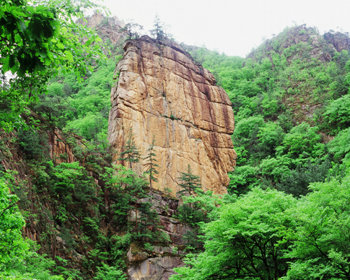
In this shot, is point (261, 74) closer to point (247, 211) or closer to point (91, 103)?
point (91, 103)

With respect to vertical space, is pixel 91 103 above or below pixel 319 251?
above

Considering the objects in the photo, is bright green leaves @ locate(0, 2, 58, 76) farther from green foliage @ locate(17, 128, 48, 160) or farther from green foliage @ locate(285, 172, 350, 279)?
green foliage @ locate(17, 128, 48, 160)

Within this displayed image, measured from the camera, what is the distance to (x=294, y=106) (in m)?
42.2

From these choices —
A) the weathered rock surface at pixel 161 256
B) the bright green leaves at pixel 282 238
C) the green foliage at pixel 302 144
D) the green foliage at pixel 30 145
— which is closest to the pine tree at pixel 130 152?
the weathered rock surface at pixel 161 256

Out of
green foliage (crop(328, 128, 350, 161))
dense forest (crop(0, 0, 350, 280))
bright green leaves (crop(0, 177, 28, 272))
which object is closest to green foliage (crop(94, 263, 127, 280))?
dense forest (crop(0, 0, 350, 280))

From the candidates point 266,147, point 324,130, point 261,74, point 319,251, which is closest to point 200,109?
point 266,147

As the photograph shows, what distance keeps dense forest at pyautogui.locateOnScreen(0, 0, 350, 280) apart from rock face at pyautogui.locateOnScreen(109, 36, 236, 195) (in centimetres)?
228

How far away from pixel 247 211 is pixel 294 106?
114 ft

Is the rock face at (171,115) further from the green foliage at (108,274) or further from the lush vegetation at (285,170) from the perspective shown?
the green foliage at (108,274)

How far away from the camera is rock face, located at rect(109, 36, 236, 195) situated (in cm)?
2928

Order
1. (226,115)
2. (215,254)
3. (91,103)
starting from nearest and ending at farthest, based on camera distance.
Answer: (215,254) → (226,115) → (91,103)

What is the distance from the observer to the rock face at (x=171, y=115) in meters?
29.3

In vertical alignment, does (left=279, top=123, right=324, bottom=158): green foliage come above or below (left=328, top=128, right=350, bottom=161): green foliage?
above

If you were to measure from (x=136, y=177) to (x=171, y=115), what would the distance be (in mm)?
11425
